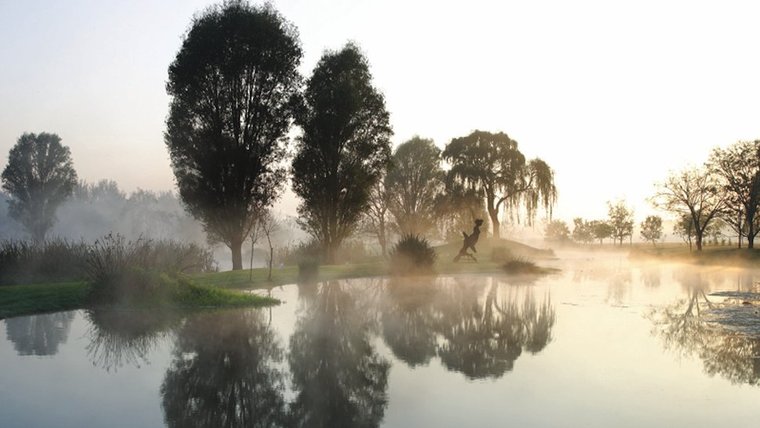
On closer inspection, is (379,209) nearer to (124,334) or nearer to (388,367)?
(124,334)

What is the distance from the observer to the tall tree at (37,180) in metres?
68.8

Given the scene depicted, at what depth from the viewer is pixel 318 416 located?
6.83 meters

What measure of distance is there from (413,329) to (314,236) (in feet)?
97.4

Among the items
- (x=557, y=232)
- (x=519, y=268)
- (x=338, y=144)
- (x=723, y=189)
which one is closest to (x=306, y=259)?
(x=338, y=144)

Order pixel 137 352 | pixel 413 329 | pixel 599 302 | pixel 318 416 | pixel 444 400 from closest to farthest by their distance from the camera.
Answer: pixel 318 416, pixel 444 400, pixel 137 352, pixel 413 329, pixel 599 302

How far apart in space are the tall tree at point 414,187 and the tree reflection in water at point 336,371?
146 ft

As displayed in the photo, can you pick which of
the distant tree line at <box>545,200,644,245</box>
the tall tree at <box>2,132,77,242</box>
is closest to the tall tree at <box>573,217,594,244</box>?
the distant tree line at <box>545,200,644,245</box>

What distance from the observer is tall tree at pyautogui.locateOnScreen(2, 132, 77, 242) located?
2709 inches

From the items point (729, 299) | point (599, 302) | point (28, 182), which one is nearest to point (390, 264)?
point (599, 302)

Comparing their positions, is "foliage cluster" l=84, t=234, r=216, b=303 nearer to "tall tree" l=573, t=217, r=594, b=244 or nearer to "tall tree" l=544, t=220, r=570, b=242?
"tall tree" l=573, t=217, r=594, b=244

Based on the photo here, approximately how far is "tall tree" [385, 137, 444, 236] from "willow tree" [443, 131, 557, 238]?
13.5 feet

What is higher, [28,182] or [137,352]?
[28,182]

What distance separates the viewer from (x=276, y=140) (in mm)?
34500

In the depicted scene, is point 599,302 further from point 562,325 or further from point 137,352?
point 137,352
